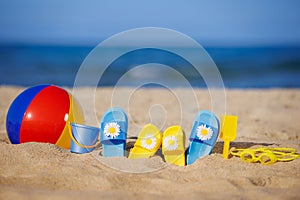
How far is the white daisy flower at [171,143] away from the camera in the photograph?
12.2 ft

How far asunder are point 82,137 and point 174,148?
0.92 meters

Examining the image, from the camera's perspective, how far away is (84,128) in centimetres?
389

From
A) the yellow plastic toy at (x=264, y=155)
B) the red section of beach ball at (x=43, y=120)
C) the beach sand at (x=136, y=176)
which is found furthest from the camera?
the red section of beach ball at (x=43, y=120)

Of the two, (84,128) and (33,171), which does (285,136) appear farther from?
(33,171)

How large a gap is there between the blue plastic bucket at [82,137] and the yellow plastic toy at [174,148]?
29.3 inches

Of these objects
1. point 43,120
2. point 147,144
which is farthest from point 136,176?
point 43,120

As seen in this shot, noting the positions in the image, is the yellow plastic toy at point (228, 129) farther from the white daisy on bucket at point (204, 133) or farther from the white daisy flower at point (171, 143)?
the white daisy flower at point (171, 143)

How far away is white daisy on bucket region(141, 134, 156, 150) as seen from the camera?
3.81 meters

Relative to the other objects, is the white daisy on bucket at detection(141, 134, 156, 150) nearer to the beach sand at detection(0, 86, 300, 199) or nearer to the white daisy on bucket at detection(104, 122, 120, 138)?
the beach sand at detection(0, 86, 300, 199)

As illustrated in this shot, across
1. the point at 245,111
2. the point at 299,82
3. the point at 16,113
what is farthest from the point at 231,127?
the point at 299,82

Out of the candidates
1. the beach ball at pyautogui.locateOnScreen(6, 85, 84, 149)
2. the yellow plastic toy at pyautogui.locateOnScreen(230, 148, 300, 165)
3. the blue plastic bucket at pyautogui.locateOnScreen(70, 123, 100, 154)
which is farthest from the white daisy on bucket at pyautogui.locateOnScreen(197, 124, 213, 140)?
the beach ball at pyautogui.locateOnScreen(6, 85, 84, 149)

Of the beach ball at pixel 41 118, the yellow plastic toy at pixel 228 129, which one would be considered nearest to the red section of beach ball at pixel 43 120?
the beach ball at pixel 41 118

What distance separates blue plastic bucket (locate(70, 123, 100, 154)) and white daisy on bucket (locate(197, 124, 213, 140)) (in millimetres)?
1023

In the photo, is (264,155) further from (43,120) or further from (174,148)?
(43,120)
